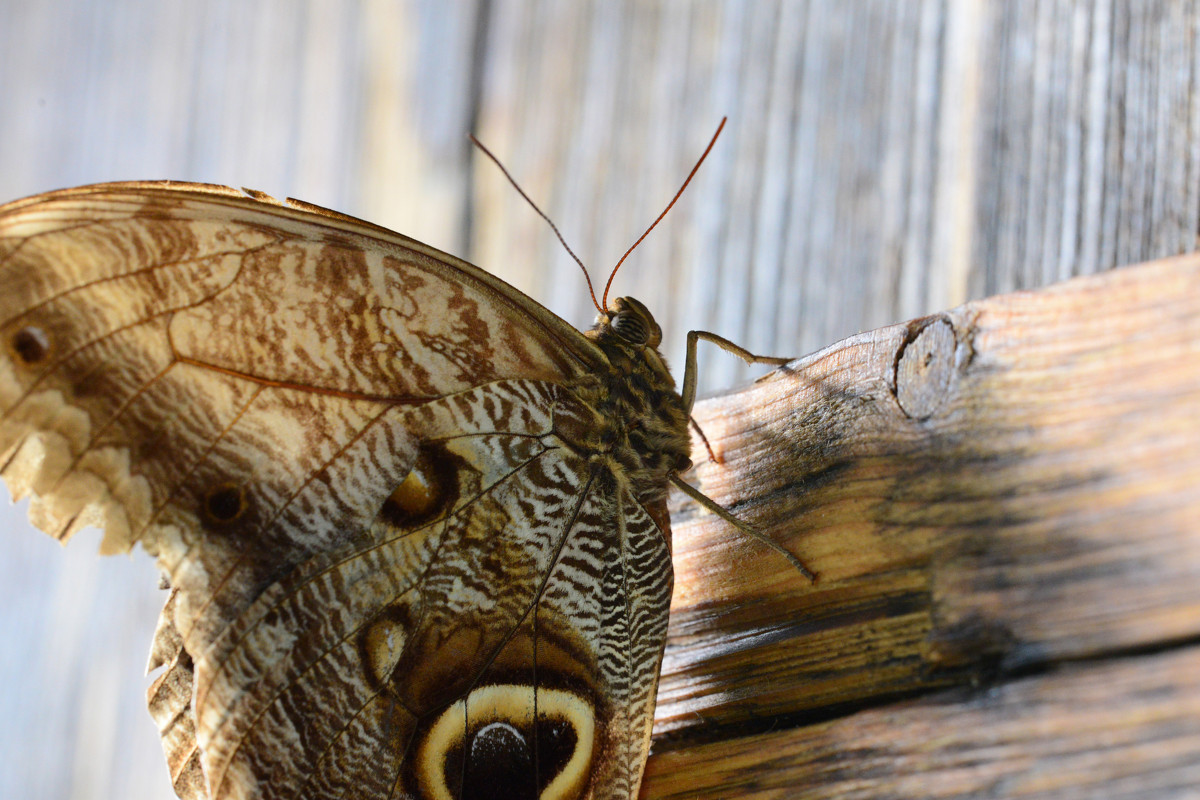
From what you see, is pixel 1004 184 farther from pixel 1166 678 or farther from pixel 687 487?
pixel 1166 678

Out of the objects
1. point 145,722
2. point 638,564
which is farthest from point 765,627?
point 145,722

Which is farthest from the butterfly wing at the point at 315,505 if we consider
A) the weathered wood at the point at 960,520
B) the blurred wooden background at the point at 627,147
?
the blurred wooden background at the point at 627,147

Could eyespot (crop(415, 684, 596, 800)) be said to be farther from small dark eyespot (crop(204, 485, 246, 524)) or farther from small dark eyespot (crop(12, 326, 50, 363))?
small dark eyespot (crop(12, 326, 50, 363))

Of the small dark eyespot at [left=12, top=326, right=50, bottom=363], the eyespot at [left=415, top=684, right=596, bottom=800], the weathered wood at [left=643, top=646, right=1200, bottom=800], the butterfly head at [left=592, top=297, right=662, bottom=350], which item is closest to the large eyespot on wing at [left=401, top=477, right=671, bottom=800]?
the eyespot at [left=415, top=684, right=596, bottom=800]

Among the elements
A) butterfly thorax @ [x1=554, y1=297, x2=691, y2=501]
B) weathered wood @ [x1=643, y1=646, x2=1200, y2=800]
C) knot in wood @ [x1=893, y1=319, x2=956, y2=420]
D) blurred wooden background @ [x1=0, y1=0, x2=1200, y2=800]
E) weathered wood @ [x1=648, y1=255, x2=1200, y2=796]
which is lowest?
weathered wood @ [x1=643, y1=646, x2=1200, y2=800]

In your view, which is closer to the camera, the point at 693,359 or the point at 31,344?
the point at 31,344

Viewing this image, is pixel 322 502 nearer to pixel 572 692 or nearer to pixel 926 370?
pixel 572 692

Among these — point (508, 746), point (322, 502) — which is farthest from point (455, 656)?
point (322, 502)
